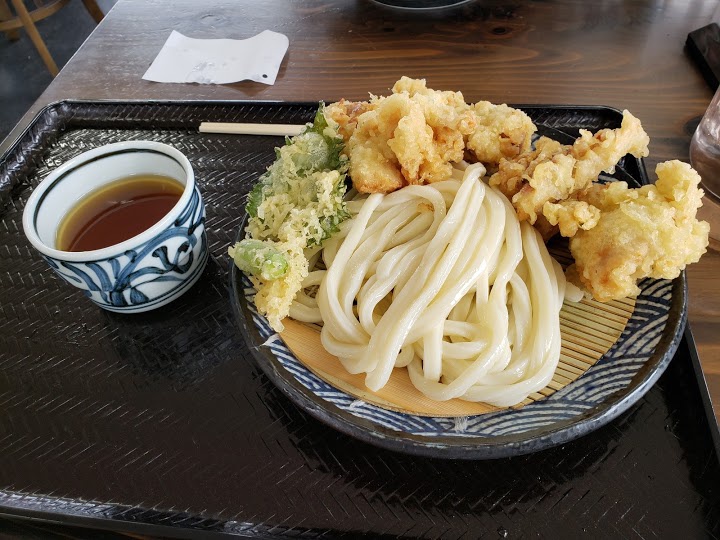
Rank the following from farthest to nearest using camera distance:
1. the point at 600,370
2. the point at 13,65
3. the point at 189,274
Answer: the point at 13,65
the point at 189,274
the point at 600,370

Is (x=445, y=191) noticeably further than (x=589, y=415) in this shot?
Yes

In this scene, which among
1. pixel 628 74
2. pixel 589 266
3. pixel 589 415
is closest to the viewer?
pixel 589 415

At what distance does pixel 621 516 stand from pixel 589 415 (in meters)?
0.26

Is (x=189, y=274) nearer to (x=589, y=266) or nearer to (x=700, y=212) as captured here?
(x=589, y=266)

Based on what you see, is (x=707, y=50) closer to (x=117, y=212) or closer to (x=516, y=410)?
(x=516, y=410)

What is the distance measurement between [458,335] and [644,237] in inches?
20.6

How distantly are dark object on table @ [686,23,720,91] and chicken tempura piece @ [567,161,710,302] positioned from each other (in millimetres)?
1405

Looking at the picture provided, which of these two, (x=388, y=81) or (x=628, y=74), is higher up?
(x=388, y=81)

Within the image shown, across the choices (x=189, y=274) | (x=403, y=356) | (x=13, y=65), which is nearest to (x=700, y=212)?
(x=403, y=356)

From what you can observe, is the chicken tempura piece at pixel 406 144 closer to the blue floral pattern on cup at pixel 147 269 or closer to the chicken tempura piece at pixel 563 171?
the chicken tempura piece at pixel 563 171

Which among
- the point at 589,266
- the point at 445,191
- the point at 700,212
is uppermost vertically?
the point at 445,191

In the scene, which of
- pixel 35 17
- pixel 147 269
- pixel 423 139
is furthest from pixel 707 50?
pixel 35 17

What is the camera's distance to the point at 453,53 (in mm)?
2721

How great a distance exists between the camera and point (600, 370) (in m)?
1.29
